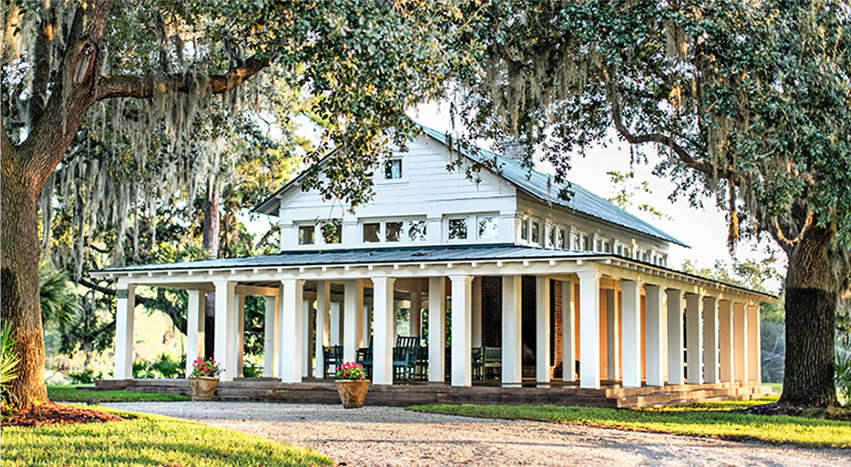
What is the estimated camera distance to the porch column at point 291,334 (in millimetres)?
21375

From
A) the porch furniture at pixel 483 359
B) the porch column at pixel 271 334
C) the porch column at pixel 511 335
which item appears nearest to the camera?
the porch column at pixel 511 335

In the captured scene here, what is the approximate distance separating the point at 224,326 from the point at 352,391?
505 cm

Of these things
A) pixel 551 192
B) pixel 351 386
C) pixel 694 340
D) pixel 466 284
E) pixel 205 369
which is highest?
pixel 551 192

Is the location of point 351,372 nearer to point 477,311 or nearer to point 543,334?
point 543,334

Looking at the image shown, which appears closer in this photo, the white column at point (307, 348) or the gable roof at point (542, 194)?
the gable roof at point (542, 194)

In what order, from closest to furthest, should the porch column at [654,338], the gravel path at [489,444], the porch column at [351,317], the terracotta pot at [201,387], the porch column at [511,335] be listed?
1. the gravel path at [489,444]
2. the terracotta pot at [201,387]
3. the porch column at [511,335]
4. the porch column at [654,338]
5. the porch column at [351,317]

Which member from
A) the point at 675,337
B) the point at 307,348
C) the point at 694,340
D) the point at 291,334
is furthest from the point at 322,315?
the point at 694,340

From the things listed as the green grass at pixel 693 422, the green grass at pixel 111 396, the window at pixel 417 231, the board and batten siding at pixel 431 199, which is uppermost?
the board and batten siding at pixel 431 199

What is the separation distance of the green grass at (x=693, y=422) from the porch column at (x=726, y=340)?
926 cm

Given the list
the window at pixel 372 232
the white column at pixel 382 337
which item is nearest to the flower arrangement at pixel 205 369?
the white column at pixel 382 337

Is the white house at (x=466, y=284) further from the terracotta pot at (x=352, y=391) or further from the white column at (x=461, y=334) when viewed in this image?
the terracotta pot at (x=352, y=391)

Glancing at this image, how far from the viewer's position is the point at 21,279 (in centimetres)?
1241

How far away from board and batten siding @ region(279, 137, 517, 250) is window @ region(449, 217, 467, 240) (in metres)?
0.14

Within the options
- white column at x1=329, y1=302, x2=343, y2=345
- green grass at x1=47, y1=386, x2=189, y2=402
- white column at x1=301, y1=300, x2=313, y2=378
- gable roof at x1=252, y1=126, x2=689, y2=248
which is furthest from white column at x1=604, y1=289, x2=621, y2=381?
green grass at x1=47, y1=386, x2=189, y2=402
